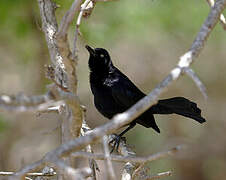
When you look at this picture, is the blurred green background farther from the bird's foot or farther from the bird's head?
the bird's foot

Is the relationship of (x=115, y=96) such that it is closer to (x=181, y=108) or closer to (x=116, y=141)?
(x=116, y=141)

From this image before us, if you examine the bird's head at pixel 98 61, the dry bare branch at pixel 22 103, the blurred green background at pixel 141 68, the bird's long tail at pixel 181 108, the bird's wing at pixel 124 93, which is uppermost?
the blurred green background at pixel 141 68

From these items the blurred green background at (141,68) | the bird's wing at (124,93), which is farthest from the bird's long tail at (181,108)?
the blurred green background at (141,68)

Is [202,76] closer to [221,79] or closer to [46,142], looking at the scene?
[221,79]

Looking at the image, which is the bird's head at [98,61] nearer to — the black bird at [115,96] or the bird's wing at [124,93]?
the black bird at [115,96]

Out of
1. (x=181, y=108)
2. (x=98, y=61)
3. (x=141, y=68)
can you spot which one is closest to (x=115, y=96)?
(x=98, y=61)

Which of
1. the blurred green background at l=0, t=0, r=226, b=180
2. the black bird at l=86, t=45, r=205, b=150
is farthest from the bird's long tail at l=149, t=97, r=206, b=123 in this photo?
the blurred green background at l=0, t=0, r=226, b=180

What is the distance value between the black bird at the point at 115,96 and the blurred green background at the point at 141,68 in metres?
1.98

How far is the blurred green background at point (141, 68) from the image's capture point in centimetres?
776

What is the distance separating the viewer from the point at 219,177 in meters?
11.3

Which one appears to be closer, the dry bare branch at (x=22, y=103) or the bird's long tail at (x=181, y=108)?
the dry bare branch at (x=22, y=103)

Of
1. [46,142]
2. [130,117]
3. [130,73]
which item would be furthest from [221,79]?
[130,117]

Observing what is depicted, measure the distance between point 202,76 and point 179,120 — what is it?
4.51 feet

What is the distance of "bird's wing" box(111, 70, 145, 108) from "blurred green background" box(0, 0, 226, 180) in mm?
2163
